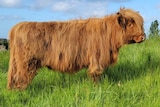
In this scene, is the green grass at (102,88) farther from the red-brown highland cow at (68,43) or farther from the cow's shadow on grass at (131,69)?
the red-brown highland cow at (68,43)

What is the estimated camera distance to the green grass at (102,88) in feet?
18.5

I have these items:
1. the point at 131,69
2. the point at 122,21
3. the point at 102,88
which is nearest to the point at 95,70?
the point at 102,88

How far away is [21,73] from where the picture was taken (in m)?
6.98

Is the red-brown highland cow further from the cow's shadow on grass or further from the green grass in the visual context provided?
the cow's shadow on grass

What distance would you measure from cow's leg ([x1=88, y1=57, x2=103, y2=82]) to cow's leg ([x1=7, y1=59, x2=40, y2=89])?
3.35ft

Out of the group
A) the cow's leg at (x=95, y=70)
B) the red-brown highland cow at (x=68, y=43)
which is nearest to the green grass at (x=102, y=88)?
the cow's leg at (x=95, y=70)

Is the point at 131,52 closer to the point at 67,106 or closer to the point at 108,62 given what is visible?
the point at 108,62

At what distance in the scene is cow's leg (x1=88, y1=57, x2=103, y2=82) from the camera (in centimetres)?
692

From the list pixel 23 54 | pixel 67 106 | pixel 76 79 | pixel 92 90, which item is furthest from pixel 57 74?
pixel 67 106

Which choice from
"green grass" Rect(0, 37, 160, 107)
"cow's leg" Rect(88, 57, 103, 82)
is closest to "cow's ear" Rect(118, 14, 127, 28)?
"cow's leg" Rect(88, 57, 103, 82)

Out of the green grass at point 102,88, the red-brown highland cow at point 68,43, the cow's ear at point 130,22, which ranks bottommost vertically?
the green grass at point 102,88

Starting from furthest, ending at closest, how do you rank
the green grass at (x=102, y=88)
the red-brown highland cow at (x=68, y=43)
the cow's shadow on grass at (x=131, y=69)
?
the cow's shadow on grass at (x=131, y=69) → the red-brown highland cow at (x=68, y=43) → the green grass at (x=102, y=88)

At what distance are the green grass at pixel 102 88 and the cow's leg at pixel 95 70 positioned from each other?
0.13 metres

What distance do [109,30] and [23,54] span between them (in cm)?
170
